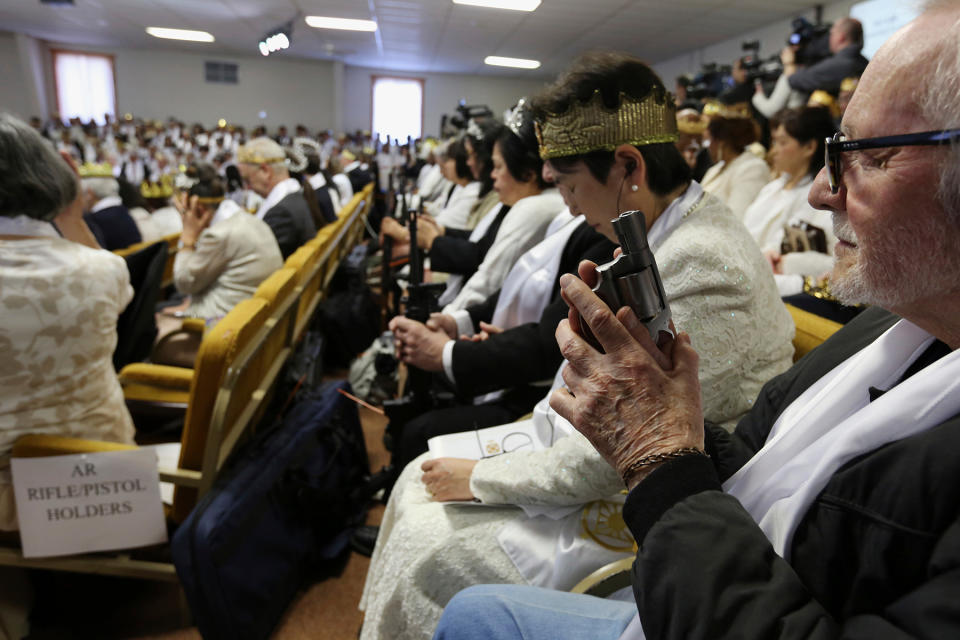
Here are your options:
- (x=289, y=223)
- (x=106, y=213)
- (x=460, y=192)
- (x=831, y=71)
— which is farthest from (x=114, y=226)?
(x=831, y=71)

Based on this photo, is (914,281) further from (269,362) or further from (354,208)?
(354,208)

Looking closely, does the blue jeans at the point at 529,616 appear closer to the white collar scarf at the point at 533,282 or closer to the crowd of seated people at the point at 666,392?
the crowd of seated people at the point at 666,392

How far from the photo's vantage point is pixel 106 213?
3.57 metres

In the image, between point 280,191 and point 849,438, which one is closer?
point 849,438

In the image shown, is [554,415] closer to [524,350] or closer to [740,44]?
[524,350]

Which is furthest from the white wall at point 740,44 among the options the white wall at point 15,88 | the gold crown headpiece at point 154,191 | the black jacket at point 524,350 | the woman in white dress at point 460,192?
the white wall at point 15,88

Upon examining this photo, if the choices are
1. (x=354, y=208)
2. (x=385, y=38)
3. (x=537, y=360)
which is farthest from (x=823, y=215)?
(x=354, y=208)

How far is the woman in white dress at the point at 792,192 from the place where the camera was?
222 cm

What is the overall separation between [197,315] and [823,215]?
286 centimetres

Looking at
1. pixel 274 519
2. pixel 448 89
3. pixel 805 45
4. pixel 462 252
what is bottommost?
pixel 274 519

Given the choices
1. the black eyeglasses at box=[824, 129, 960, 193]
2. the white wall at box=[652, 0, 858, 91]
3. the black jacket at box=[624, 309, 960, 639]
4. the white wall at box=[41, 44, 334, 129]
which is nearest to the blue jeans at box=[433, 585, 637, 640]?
the black jacket at box=[624, 309, 960, 639]

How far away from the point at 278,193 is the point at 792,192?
2.98 m

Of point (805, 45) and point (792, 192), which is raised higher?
point (805, 45)

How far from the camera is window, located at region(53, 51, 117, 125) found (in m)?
6.39
